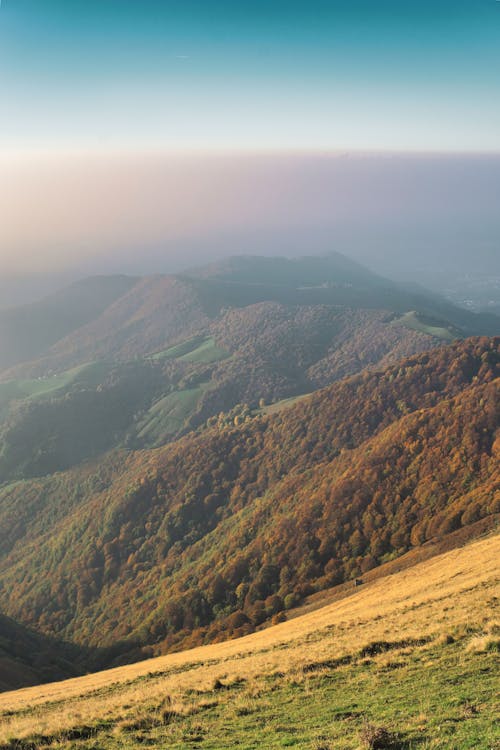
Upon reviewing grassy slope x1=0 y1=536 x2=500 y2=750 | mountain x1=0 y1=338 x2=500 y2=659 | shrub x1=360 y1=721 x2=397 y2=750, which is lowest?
mountain x1=0 y1=338 x2=500 y2=659

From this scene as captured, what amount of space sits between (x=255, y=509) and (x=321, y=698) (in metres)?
103

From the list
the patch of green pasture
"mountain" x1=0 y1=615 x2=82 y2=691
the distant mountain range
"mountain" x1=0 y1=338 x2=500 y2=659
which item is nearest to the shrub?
the patch of green pasture

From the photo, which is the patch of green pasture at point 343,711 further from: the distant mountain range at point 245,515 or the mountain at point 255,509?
the mountain at point 255,509

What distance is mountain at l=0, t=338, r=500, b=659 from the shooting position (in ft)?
257

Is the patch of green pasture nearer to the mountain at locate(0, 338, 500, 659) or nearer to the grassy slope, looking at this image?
the grassy slope

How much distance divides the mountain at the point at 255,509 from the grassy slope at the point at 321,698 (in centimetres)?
4316

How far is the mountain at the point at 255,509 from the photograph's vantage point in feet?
257

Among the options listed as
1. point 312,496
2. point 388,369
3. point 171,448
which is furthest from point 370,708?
point 171,448

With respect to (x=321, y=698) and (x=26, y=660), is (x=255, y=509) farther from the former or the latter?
(x=321, y=698)

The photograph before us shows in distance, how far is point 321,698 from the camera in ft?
50.1

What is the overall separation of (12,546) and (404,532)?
140104 mm

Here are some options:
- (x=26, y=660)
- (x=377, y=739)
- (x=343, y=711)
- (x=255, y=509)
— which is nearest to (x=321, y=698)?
(x=343, y=711)

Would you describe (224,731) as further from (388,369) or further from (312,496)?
(388,369)

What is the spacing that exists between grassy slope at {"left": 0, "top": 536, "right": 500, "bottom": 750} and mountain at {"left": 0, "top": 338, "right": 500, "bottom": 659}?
43157 millimetres
